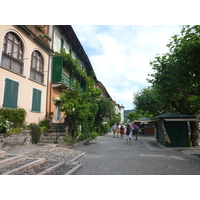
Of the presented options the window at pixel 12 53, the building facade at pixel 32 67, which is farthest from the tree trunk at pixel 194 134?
the window at pixel 12 53

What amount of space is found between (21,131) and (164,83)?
9.05m

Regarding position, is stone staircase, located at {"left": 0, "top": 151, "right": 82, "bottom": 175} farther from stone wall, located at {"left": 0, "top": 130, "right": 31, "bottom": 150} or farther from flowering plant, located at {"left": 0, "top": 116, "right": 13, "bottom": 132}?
flowering plant, located at {"left": 0, "top": 116, "right": 13, "bottom": 132}

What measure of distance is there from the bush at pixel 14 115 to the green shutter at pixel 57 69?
495 cm

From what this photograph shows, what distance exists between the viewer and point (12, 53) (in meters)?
9.98

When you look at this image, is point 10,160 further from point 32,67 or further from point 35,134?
point 32,67

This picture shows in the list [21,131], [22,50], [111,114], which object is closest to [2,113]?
[21,131]

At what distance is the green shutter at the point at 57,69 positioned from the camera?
1382 cm

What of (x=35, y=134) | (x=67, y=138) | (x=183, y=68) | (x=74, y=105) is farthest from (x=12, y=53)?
(x=183, y=68)

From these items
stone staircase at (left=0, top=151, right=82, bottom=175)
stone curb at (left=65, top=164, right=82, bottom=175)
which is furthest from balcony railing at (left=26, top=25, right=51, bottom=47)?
stone curb at (left=65, top=164, right=82, bottom=175)

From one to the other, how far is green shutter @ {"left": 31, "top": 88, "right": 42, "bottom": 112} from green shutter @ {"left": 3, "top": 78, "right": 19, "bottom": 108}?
1.70 metres

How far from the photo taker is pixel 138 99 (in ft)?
72.1

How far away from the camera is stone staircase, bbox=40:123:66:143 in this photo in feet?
34.2

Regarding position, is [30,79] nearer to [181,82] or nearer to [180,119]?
[181,82]

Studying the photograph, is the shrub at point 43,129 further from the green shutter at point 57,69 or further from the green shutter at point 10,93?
the green shutter at point 57,69
